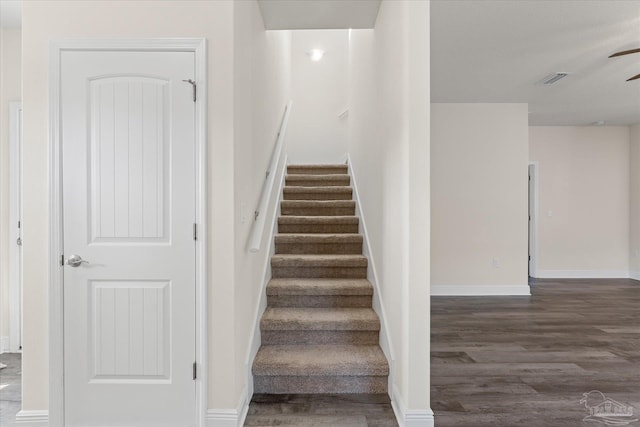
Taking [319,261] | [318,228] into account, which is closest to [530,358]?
[319,261]

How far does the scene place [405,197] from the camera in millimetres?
2189

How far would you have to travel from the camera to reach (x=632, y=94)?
511cm

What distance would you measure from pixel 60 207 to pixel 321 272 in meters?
1.99

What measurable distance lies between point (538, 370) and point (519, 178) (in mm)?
3285

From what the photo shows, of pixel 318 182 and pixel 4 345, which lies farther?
pixel 318 182

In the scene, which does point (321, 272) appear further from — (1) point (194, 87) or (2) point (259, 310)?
(1) point (194, 87)

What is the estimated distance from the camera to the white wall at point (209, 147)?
7.11 feet

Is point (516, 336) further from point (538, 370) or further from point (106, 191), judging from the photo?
point (106, 191)

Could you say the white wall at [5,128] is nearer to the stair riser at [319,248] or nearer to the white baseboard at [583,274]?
the stair riser at [319,248]

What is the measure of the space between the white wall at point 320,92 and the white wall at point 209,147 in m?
3.84

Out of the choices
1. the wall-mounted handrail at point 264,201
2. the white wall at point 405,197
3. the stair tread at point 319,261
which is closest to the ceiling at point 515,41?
the white wall at point 405,197

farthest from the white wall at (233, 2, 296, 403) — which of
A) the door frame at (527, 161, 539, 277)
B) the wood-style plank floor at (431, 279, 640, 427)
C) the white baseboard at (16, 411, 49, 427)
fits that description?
the door frame at (527, 161, 539, 277)

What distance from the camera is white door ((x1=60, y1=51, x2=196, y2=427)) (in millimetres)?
2170

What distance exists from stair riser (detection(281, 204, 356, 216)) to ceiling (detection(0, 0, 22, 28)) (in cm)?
279
